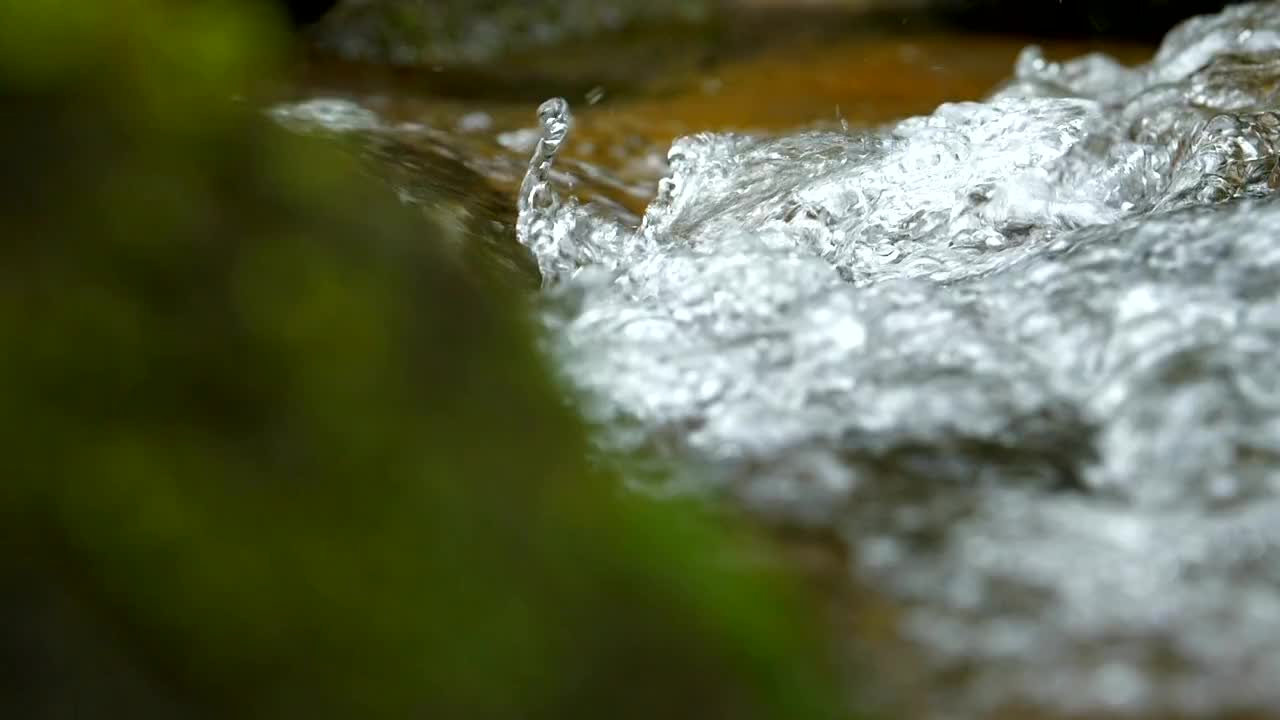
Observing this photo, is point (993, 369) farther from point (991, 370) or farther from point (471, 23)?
point (471, 23)

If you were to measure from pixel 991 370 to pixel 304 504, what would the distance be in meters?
0.86

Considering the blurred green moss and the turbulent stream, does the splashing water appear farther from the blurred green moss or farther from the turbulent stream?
the blurred green moss

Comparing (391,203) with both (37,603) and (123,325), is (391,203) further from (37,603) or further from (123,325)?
(37,603)

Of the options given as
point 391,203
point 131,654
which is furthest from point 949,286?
point 131,654

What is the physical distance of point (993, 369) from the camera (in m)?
1.56

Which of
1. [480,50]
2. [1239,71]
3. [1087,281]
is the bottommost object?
[480,50]

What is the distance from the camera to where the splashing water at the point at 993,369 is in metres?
1.13

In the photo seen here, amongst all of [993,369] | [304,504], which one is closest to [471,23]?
[993,369]

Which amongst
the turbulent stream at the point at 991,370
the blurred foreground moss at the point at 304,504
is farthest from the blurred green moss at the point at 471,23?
the blurred foreground moss at the point at 304,504

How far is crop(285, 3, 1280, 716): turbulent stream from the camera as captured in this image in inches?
44.4

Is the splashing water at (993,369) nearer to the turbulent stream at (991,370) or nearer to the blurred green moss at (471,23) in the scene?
the turbulent stream at (991,370)

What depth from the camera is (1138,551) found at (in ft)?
3.98

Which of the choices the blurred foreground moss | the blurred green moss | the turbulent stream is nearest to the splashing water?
the turbulent stream

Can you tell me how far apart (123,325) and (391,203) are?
616 millimetres
